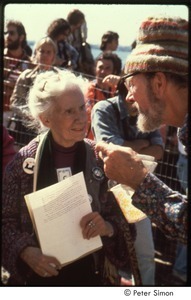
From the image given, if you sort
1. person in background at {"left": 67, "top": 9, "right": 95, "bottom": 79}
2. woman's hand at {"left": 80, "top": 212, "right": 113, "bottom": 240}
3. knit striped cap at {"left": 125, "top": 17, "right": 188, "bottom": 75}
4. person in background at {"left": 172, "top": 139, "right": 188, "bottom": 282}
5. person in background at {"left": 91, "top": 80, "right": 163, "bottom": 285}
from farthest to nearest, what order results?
1. person in background at {"left": 67, "top": 9, "right": 95, "bottom": 79}
2. person in background at {"left": 172, "top": 139, "right": 188, "bottom": 282}
3. person in background at {"left": 91, "top": 80, "right": 163, "bottom": 285}
4. woman's hand at {"left": 80, "top": 212, "right": 113, "bottom": 240}
5. knit striped cap at {"left": 125, "top": 17, "right": 188, "bottom": 75}

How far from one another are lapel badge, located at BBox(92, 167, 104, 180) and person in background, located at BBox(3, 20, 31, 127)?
6.55ft

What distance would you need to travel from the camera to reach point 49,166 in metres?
1.83

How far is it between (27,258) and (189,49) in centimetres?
94

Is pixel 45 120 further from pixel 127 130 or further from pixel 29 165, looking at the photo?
pixel 127 130

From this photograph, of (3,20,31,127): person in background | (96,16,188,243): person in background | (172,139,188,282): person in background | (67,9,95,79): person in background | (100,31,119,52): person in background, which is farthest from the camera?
(67,9,95,79): person in background

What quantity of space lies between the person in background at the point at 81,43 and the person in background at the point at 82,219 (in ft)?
9.54

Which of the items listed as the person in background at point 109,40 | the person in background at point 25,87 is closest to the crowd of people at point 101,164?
the person in background at point 25,87

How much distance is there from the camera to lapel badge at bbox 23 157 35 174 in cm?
180

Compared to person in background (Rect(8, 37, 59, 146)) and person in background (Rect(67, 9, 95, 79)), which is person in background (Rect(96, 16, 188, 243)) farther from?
person in background (Rect(67, 9, 95, 79))

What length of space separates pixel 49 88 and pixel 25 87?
Result: 1.56 metres

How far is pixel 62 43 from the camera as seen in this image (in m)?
4.45

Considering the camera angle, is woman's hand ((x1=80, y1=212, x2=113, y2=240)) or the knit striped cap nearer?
the knit striped cap

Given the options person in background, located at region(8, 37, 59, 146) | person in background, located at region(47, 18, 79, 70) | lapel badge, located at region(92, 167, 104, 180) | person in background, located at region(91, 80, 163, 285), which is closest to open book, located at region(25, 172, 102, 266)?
lapel badge, located at region(92, 167, 104, 180)
